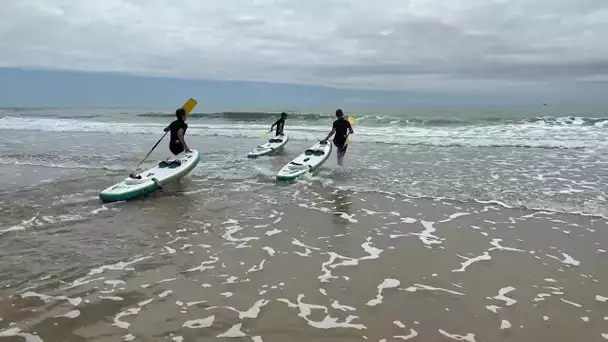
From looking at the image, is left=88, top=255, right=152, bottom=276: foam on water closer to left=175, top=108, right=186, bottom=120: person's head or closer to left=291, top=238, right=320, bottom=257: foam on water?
left=291, top=238, right=320, bottom=257: foam on water

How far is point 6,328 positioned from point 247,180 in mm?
8406

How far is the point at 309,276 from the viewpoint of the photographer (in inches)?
219

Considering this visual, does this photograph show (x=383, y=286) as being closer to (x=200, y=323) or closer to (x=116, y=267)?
(x=200, y=323)

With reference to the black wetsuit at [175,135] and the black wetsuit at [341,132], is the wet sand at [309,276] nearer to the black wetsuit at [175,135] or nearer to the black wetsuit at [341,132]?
the black wetsuit at [175,135]

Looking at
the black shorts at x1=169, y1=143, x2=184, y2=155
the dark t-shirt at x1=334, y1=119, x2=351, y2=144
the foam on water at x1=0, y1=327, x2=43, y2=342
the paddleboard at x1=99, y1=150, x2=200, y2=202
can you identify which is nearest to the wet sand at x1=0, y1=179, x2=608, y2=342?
the foam on water at x1=0, y1=327, x2=43, y2=342

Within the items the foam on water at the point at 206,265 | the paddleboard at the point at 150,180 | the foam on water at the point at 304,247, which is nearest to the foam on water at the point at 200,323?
the foam on water at the point at 206,265

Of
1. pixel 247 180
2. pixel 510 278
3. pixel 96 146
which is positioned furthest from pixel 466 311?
pixel 96 146

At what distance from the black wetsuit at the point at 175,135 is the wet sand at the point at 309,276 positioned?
3131mm

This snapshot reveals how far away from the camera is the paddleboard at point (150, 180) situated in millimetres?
9508

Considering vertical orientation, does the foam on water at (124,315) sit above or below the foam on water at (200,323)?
above

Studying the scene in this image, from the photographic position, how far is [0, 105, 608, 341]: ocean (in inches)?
171

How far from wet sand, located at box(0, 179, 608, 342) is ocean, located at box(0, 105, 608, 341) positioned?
0.02m

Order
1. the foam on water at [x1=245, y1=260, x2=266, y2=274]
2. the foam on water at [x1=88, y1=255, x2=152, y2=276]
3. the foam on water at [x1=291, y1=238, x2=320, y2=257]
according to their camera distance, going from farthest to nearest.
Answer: the foam on water at [x1=291, y1=238, x2=320, y2=257], the foam on water at [x1=245, y1=260, x2=266, y2=274], the foam on water at [x1=88, y1=255, x2=152, y2=276]

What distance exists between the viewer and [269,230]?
7617 millimetres
